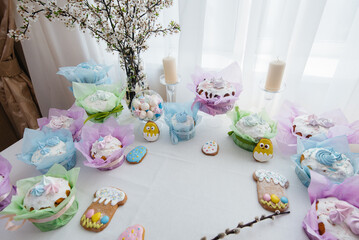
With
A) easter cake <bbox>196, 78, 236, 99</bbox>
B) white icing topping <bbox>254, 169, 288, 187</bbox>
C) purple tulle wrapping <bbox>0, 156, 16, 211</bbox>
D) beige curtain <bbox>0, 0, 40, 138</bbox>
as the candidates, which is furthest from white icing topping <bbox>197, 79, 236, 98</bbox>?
beige curtain <bbox>0, 0, 40, 138</bbox>

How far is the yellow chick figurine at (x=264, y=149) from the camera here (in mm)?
833

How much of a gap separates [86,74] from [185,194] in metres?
0.75

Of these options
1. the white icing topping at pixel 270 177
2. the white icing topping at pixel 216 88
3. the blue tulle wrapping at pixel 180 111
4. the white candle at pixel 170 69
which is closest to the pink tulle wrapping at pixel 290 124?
the white icing topping at pixel 270 177

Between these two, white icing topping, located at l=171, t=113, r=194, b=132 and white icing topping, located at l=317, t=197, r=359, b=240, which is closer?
white icing topping, located at l=317, t=197, r=359, b=240

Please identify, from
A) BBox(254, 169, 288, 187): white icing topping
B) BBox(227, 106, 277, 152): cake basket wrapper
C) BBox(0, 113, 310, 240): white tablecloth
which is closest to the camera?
BBox(0, 113, 310, 240): white tablecloth

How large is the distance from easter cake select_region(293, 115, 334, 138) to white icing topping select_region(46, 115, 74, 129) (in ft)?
3.22

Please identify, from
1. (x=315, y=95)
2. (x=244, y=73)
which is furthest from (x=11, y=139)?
(x=315, y=95)

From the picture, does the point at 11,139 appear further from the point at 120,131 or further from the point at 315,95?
the point at 315,95

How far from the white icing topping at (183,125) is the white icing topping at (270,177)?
1.10 feet

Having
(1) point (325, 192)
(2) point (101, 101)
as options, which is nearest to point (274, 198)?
(1) point (325, 192)

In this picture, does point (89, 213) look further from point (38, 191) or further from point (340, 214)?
point (340, 214)

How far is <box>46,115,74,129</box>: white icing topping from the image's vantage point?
36.1 inches

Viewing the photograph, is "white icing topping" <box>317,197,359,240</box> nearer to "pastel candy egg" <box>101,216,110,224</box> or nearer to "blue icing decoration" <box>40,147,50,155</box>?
"pastel candy egg" <box>101,216,110,224</box>

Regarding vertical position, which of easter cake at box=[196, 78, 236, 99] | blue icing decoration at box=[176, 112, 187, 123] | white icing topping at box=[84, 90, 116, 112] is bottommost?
blue icing decoration at box=[176, 112, 187, 123]
